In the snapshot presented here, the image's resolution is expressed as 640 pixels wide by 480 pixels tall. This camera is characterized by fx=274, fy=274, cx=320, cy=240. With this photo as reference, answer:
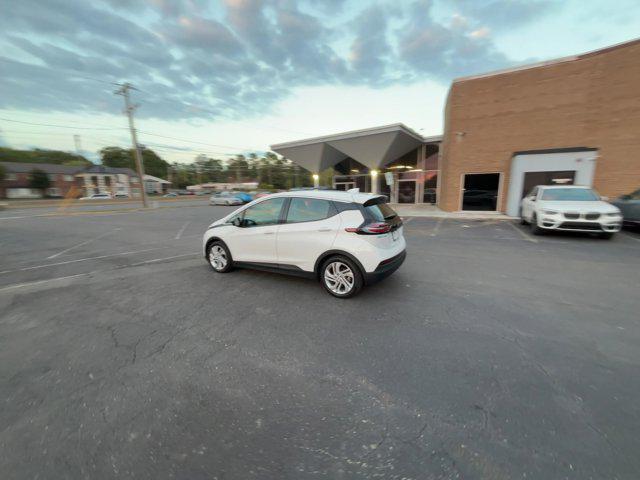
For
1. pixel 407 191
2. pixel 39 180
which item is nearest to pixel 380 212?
pixel 407 191

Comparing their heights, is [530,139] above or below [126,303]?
above

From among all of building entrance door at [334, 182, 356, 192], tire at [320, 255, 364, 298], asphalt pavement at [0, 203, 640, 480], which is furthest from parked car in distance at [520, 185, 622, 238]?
building entrance door at [334, 182, 356, 192]

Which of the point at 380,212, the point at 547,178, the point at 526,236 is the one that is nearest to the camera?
the point at 380,212

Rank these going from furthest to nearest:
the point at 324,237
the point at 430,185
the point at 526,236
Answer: the point at 430,185 → the point at 526,236 → the point at 324,237

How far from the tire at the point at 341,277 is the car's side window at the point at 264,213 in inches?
49.9

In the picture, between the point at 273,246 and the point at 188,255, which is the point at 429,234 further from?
the point at 188,255

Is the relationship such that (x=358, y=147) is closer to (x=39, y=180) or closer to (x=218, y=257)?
(x=218, y=257)

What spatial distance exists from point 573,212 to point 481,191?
8341 mm

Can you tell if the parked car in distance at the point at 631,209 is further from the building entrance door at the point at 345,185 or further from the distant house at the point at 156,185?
the distant house at the point at 156,185

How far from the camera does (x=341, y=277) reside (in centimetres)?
427

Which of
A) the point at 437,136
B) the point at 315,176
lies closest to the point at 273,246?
the point at 437,136

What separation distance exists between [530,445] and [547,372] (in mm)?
998

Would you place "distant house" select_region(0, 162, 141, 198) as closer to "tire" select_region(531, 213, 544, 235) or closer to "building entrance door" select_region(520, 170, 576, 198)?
"building entrance door" select_region(520, 170, 576, 198)

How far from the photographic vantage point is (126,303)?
14.4 ft
